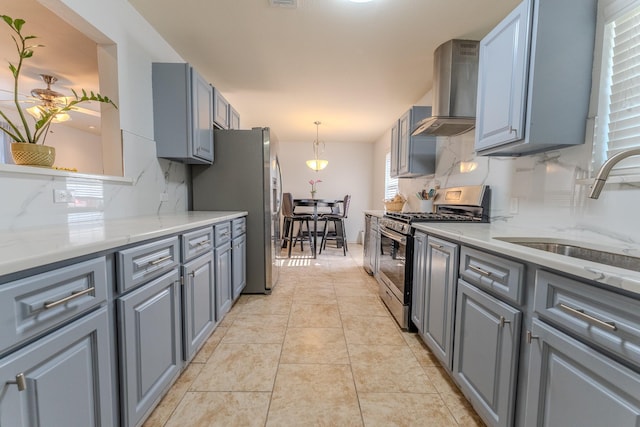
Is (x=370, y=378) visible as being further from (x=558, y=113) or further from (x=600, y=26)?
(x=600, y=26)

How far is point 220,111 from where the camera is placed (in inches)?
114

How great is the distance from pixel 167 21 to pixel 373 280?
3303 mm

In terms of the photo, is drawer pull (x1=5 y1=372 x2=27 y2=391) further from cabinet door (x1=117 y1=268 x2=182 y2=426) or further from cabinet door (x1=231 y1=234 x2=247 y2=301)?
cabinet door (x1=231 y1=234 x2=247 y2=301)

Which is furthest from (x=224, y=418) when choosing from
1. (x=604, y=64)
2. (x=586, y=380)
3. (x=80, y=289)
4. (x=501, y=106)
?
(x=604, y=64)

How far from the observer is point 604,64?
1.27 meters

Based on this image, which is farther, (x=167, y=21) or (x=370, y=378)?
(x=167, y=21)

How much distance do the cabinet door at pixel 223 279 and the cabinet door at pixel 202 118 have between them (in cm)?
88

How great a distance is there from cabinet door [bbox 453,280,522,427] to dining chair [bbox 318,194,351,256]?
141 inches

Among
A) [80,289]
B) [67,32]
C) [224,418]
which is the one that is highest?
[67,32]

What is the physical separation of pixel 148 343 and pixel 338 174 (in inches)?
210

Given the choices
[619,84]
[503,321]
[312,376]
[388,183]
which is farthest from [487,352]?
[388,183]

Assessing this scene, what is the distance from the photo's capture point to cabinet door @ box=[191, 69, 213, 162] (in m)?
2.27

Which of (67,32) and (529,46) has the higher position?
(67,32)

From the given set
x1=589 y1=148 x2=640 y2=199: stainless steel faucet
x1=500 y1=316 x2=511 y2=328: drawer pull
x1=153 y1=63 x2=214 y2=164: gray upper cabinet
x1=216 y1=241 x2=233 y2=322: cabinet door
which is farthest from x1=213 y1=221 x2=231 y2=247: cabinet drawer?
x1=589 y1=148 x2=640 y2=199: stainless steel faucet
